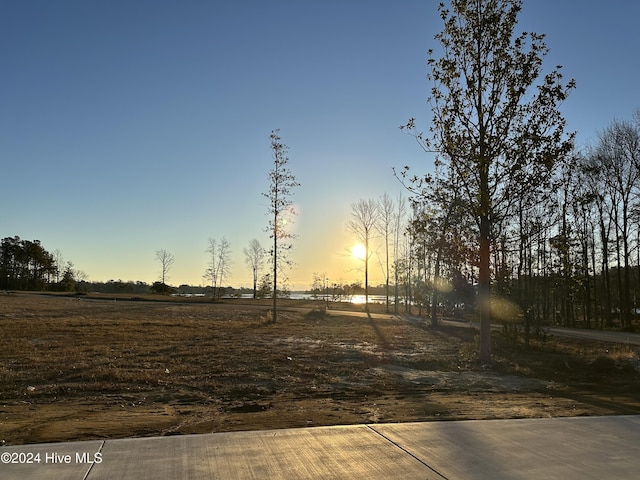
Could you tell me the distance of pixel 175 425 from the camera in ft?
22.1

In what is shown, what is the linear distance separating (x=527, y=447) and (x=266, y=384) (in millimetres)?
6378

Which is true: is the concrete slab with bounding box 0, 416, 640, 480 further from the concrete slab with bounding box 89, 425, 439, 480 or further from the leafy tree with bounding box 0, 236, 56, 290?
the leafy tree with bounding box 0, 236, 56, 290

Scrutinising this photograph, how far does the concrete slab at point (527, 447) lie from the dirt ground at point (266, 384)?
0.81 m

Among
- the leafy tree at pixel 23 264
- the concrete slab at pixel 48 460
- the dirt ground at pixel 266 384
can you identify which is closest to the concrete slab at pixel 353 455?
the concrete slab at pixel 48 460

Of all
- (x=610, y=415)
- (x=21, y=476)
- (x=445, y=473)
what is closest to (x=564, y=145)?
(x=610, y=415)

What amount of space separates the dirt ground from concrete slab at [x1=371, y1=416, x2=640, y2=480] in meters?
0.81

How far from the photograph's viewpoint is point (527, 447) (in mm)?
5438

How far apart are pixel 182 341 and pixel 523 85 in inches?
554

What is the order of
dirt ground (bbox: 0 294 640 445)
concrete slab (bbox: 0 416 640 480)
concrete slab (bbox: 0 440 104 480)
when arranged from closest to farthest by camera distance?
concrete slab (bbox: 0 440 104 480) < concrete slab (bbox: 0 416 640 480) < dirt ground (bbox: 0 294 640 445)

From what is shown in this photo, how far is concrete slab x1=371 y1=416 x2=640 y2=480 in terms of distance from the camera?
4.70 meters

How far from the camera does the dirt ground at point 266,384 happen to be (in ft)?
23.4

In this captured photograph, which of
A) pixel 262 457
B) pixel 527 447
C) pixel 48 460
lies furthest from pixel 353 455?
pixel 48 460

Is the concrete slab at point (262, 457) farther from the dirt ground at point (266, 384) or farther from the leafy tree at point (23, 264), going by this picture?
the leafy tree at point (23, 264)

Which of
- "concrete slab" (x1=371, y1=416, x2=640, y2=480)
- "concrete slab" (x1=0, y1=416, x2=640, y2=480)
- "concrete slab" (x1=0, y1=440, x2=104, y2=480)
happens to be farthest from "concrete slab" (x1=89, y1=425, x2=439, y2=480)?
"concrete slab" (x1=371, y1=416, x2=640, y2=480)
